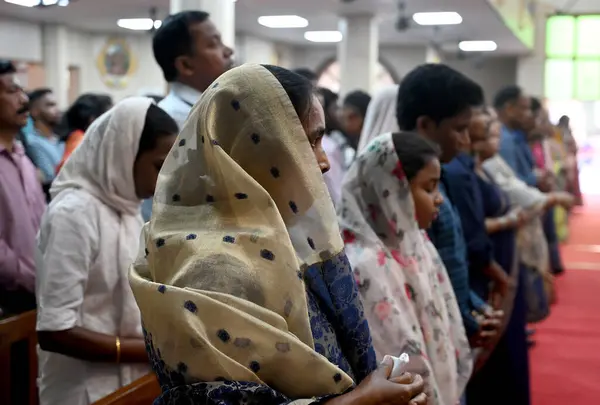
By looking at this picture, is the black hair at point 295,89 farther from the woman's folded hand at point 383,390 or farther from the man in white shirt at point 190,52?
the man in white shirt at point 190,52

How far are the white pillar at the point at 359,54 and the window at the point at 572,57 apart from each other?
765cm

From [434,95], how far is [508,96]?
141 inches

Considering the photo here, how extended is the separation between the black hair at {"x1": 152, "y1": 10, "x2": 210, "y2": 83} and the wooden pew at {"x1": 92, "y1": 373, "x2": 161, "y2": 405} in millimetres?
1347

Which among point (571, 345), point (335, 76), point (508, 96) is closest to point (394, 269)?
point (571, 345)

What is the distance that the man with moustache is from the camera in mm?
2650

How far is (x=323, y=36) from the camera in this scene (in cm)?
1304

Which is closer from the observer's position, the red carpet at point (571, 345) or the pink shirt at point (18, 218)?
the pink shirt at point (18, 218)

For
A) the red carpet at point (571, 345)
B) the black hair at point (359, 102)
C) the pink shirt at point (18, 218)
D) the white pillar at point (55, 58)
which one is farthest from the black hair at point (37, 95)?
the white pillar at point (55, 58)

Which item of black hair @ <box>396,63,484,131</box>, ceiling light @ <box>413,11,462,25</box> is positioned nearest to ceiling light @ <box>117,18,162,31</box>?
ceiling light @ <box>413,11,462,25</box>

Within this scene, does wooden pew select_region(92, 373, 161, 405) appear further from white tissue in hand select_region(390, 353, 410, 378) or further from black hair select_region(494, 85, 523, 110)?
black hair select_region(494, 85, 523, 110)

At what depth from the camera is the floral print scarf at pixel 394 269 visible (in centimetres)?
185

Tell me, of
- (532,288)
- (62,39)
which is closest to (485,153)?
(532,288)

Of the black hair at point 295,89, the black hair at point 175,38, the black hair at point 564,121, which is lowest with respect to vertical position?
the black hair at point 564,121

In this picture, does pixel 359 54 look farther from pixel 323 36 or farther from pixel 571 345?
pixel 571 345
